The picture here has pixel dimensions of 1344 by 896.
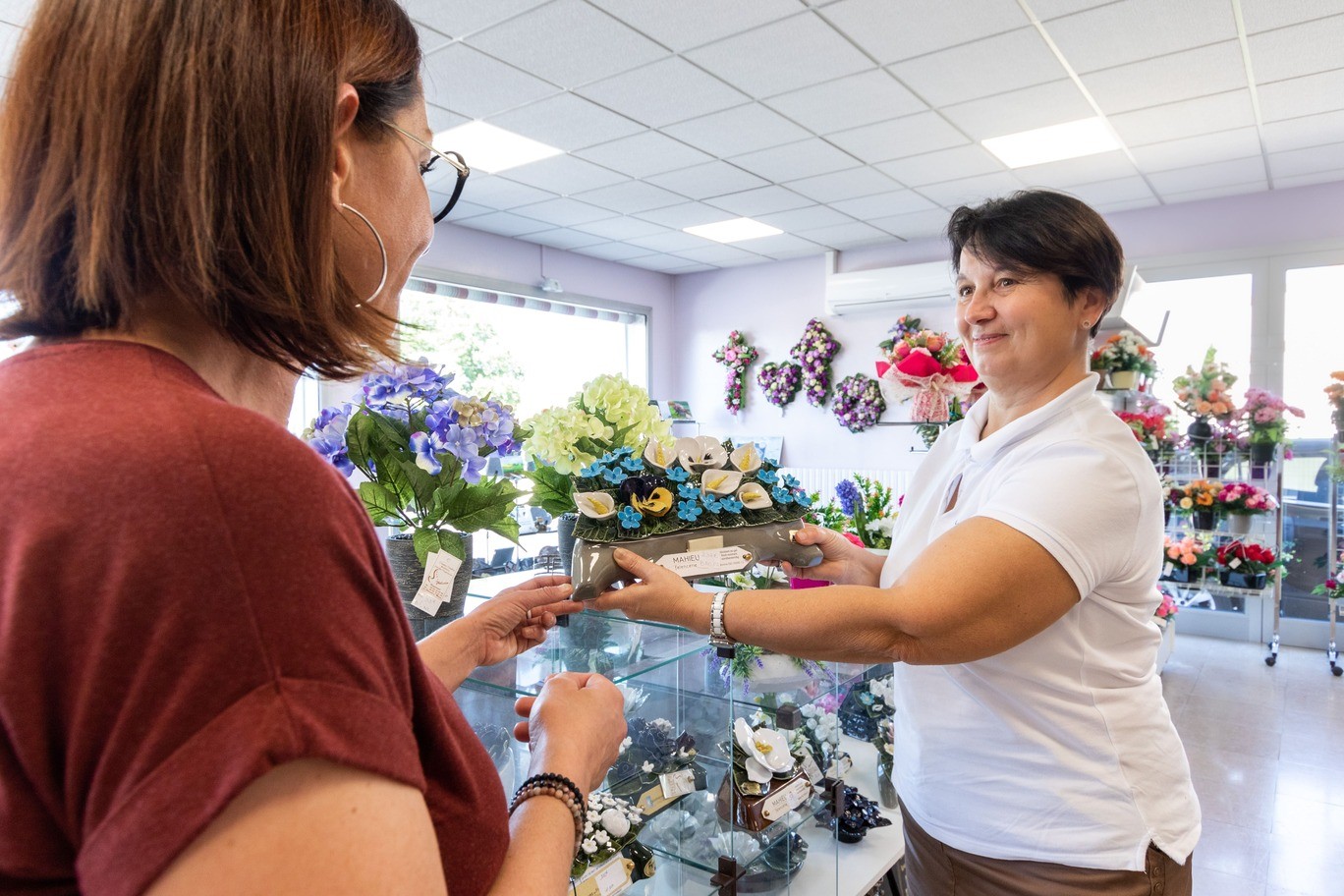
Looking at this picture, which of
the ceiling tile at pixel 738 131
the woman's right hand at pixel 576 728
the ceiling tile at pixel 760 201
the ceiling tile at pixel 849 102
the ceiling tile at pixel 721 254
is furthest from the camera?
the ceiling tile at pixel 721 254

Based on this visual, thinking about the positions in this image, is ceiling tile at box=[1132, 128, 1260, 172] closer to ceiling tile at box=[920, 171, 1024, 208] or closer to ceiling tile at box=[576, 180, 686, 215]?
ceiling tile at box=[920, 171, 1024, 208]

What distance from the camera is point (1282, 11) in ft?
10.3

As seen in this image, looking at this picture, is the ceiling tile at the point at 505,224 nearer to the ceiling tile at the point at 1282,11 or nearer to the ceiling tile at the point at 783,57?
the ceiling tile at the point at 783,57

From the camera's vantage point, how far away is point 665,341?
8633mm

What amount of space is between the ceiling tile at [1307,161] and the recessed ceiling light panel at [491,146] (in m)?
4.38

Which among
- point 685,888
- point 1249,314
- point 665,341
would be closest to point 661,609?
point 685,888

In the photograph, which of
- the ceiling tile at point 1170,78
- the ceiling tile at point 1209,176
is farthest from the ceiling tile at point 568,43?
the ceiling tile at point 1209,176

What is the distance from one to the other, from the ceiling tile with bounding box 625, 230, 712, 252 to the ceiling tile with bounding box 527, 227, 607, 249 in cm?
35

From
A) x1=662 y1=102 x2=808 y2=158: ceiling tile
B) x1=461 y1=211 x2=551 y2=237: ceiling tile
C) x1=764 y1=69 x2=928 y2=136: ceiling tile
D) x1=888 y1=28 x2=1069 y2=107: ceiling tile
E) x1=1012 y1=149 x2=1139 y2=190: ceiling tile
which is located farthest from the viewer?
x1=461 y1=211 x2=551 y2=237: ceiling tile

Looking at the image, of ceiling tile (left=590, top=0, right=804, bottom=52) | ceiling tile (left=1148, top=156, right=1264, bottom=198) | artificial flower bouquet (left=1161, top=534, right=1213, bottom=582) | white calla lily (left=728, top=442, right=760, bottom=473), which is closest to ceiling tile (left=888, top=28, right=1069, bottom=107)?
ceiling tile (left=590, top=0, right=804, bottom=52)

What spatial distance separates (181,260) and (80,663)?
24 cm

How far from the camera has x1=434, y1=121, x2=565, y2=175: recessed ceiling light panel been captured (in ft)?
14.4

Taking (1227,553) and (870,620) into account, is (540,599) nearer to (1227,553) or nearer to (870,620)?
(870,620)

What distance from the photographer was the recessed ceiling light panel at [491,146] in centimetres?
440
